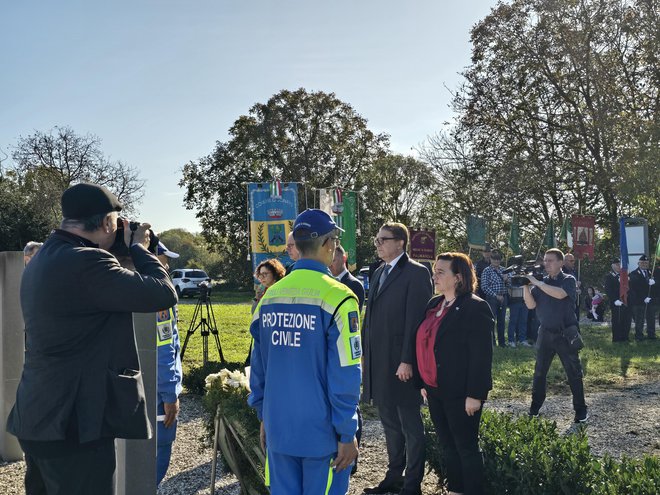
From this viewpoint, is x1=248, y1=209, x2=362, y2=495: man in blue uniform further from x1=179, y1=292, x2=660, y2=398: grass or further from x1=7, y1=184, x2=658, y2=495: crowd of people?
x1=179, y1=292, x2=660, y2=398: grass

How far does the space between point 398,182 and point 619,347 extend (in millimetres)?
29388

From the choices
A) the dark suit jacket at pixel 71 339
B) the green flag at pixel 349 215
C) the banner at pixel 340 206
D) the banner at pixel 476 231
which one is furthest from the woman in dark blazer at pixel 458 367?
the banner at pixel 476 231

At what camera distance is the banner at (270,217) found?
12.2m

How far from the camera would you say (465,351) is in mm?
4633

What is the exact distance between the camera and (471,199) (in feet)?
99.5

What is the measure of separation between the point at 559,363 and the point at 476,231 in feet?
33.9

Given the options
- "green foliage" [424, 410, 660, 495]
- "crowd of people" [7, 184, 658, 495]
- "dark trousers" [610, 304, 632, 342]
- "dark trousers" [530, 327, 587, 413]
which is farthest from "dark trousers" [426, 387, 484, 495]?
"dark trousers" [610, 304, 632, 342]

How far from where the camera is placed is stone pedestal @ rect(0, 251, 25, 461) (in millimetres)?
Answer: 6711

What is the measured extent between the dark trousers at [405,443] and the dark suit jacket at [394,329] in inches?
4.2

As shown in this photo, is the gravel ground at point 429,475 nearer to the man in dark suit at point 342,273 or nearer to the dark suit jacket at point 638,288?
the man in dark suit at point 342,273

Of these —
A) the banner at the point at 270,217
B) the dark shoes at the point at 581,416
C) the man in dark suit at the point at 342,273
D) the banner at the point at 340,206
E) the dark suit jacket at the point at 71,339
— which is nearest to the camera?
the dark suit jacket at the point at 71,339

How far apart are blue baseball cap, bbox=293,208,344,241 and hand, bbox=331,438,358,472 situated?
40.7 inches

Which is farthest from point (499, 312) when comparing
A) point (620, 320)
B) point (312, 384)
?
point (312, 384)

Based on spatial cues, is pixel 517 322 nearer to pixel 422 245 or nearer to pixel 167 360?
pixel 422 245
